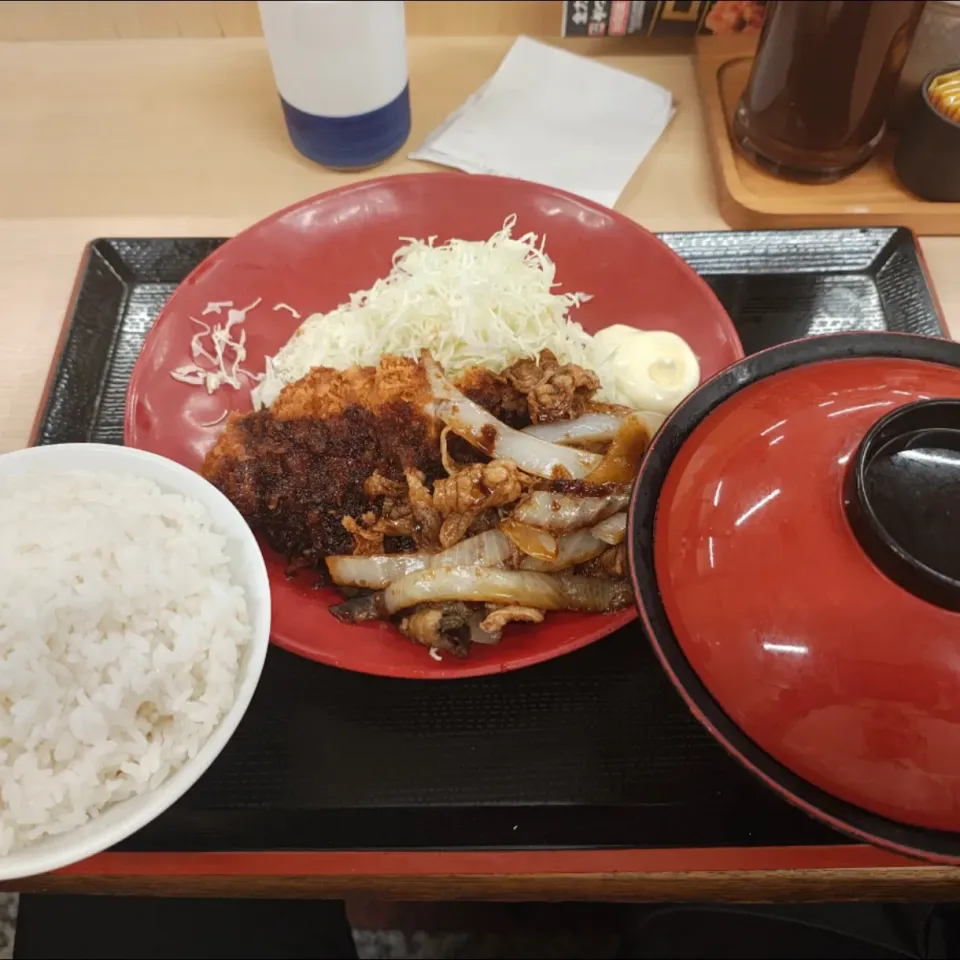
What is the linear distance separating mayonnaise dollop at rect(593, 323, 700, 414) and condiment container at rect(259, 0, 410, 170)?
1003 mm

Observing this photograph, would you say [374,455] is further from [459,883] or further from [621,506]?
[459,883]

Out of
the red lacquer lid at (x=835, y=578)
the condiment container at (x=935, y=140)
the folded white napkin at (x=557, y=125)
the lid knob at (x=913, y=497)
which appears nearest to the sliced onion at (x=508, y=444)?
the red lacquer lid at (x=835, y=578)

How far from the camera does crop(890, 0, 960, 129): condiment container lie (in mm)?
1909

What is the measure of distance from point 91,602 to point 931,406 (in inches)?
46.0

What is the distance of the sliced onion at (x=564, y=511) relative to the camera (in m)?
1.34

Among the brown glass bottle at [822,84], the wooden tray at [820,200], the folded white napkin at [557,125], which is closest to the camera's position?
the brown glass bottle at [822,84]

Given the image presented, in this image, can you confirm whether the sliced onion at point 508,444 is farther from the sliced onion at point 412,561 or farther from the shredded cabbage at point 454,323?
the shredded cabbage at point 454,323

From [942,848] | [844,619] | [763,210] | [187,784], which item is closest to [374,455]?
[187,784]

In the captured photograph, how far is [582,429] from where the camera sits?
149 centimetres

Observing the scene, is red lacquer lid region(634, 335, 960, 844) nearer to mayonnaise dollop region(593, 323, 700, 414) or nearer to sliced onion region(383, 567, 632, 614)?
sliced onion region(383, 567, 632, 614)

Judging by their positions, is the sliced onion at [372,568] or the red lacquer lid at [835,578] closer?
the red lacquer lid at [835,578]

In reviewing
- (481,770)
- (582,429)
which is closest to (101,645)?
(481,770)

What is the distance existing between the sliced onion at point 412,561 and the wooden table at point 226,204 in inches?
18.2

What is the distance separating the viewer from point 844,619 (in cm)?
84
